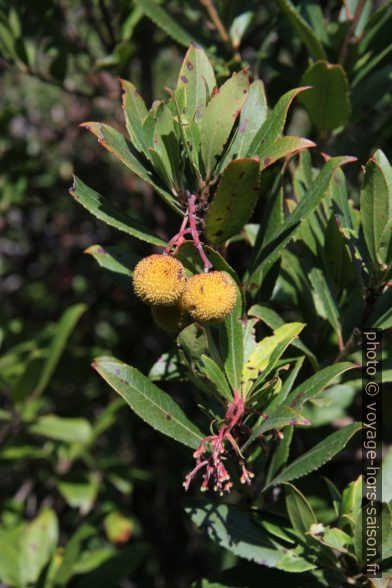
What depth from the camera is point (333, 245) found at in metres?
1.10

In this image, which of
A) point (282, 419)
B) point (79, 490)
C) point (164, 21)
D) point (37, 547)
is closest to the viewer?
point (282, 419)

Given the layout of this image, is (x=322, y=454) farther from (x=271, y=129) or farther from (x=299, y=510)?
(x=271, y=129)

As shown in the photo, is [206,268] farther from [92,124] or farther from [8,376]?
[8,376]

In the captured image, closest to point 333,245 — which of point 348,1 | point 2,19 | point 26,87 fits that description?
point 348,1

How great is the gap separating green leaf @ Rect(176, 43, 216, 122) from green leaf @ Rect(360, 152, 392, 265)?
26 cm

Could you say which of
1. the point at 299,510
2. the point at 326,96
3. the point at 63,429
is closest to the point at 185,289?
the point at 299,510

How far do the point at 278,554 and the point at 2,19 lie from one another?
1.43 meters

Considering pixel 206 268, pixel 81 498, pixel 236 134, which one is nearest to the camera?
pixel 206 268

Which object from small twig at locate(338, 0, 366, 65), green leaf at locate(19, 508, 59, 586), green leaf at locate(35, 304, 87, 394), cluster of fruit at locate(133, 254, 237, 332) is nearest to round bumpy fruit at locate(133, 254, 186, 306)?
cluster of fruit at locate(133, 254, 237, 332)

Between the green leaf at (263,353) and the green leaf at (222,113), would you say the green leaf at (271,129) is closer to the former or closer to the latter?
the green leaf at (222,113)

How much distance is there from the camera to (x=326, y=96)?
4.16ft

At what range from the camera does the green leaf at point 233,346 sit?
37.8 inches

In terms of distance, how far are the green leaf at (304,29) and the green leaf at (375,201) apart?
0.40 meters

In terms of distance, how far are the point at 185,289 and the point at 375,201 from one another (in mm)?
→ 294
